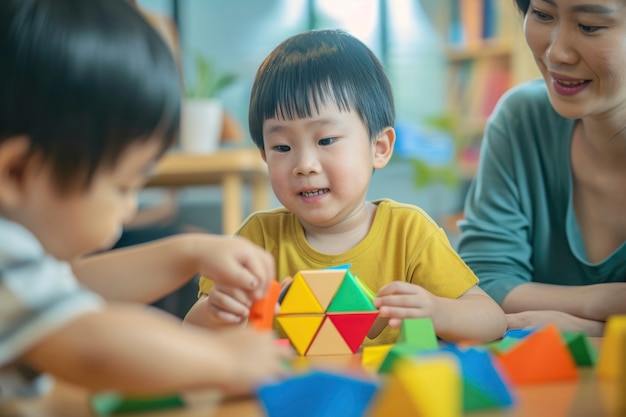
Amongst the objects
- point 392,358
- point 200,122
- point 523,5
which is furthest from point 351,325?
point 200,122

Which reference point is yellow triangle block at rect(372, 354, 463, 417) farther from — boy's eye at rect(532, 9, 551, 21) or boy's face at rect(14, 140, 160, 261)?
boy's eye at rect(532, 9, 551, 21)

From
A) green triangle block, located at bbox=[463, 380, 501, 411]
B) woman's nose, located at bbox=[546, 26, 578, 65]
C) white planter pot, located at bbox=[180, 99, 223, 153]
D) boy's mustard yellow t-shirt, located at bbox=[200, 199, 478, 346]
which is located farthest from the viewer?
white planter pot, located at bbox=[180, 99, 223, 153]

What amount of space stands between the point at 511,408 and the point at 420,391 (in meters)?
0.14

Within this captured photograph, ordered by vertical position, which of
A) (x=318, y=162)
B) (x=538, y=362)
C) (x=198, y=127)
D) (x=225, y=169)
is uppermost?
(x=318, y=162)

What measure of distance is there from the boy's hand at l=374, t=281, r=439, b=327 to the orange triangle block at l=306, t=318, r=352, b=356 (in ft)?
0.19

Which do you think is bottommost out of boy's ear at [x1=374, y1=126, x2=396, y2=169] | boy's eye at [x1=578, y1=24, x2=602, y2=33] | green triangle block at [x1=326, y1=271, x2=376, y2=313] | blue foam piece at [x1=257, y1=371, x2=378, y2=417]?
green triangle block at [x1=326, y1=271, x2=376, y2=313]

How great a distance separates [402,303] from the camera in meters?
0.94

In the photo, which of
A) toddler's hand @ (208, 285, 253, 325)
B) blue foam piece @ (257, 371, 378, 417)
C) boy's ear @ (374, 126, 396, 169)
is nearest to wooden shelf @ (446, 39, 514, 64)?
boy's ear @ (374, 126, 396, 169)

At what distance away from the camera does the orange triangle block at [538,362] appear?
26.2 inches

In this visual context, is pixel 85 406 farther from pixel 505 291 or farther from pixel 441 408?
pixel 505 291

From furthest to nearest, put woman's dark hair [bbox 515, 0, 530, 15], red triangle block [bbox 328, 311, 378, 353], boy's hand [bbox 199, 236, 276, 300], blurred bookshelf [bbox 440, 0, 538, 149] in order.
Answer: blurred bookshelf [bbox 440, 0, 538, 149] < woman's dark hair [bbox 515, 0, 530, 15] < red triangle block [bbox 328, 311, 378, 353] < boy's hand [bbox 199, 236, 276, 300]

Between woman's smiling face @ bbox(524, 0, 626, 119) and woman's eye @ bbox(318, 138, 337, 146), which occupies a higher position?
woman's smiling face @ bbox(524, 0, 626, 119)

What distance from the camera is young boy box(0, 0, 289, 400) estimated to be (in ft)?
1.68

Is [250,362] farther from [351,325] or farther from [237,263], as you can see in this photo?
[351,325]
